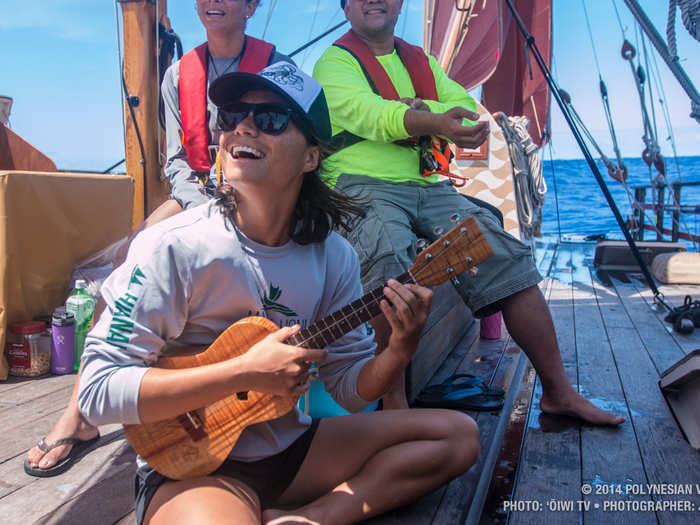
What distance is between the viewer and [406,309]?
1.57 meters

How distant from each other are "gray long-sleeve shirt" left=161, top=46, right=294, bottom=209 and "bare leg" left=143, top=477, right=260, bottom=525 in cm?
145

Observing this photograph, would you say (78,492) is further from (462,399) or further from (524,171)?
(524,171)

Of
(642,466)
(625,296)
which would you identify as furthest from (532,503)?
(625,296)

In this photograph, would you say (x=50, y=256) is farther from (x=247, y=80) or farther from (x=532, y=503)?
(x=532, y=503)

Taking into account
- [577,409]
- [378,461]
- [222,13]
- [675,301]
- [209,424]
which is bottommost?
[675,301]

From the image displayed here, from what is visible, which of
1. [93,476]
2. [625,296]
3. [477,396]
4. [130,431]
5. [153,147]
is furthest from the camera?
[625,296]

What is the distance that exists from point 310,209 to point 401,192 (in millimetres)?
1100

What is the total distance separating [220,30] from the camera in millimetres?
2848

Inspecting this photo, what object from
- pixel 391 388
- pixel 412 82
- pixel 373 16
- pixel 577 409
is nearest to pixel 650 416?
pixel 577 409

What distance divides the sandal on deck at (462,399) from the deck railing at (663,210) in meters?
6.79

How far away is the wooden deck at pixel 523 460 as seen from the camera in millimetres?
1845

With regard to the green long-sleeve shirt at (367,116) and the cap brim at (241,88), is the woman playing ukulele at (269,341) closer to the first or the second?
the cap brim at (241,88)

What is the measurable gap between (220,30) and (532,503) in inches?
94.5

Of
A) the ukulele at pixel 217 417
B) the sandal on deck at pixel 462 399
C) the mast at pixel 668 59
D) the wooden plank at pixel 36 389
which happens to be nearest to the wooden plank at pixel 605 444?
the sandal on deck at pixel 462 399
